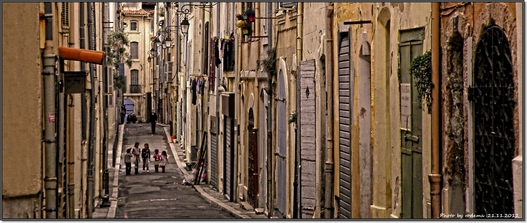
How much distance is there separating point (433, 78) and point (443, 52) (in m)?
0.35

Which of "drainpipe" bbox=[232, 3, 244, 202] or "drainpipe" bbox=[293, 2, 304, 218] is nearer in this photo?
"drainpipe" bbox=[293, 2, 304, 218]

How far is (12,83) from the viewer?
10578 millimetres

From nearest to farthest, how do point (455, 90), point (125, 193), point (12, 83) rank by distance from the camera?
point (455, 90), point (12, 83), point (125, 193)

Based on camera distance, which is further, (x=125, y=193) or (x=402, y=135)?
(x=125, y=193)

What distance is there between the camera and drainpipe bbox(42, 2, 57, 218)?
1165 cm

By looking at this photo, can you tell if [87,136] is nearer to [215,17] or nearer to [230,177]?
[230,177]

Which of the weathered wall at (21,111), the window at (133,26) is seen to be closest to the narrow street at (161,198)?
the weathered wall at (21,111)

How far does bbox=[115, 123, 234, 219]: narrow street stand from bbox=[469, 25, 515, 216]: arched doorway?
12242mm

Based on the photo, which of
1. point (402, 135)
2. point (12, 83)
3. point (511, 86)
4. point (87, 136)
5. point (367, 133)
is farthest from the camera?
point (87, 136)

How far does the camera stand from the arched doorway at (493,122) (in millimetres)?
8469

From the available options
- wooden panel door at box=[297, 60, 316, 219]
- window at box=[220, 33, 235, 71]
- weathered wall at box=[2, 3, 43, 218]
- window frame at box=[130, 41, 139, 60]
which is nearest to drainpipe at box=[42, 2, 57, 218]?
weathered wall at box=[2, 3, 43, 218]

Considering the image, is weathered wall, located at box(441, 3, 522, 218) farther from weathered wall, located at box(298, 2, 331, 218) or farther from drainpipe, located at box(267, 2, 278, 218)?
drainpipe, located at box(267, 2, 278, 218)

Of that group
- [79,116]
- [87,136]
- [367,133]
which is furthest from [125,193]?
[367,133]

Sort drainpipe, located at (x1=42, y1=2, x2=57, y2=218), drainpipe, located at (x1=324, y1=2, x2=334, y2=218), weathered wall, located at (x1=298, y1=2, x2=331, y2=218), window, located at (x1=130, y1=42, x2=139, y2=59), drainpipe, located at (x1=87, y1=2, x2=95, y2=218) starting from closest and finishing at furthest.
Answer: drainpipe, located at (x1=42, y1=2, x2=57, y2=218) < drainpipe, located at (x1=324, y1=2, x2=334, y2=218) < weathered wall, located at (x1=298, y1=2, x2=331, y2=218) < drainpipe, located at (x1=87, y1=2, x2=95, y2=218) < window, located at (x1=130, y1=42, x2=139, y2=59)
